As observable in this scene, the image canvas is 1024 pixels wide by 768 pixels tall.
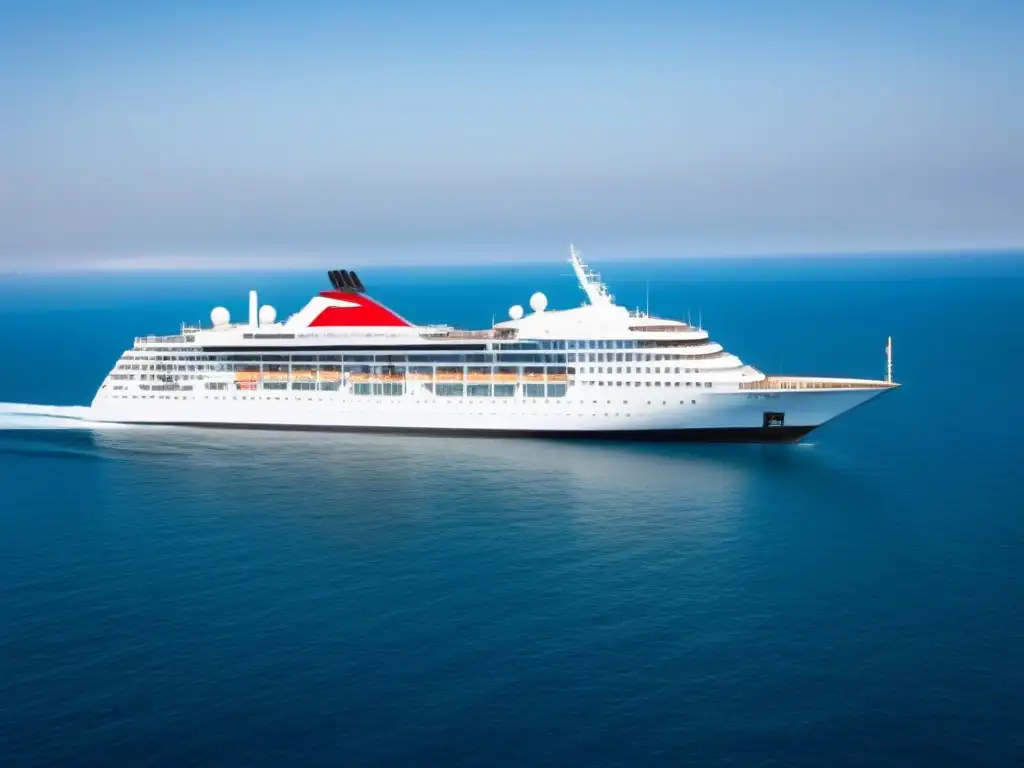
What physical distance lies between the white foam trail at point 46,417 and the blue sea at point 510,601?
12.9 feet

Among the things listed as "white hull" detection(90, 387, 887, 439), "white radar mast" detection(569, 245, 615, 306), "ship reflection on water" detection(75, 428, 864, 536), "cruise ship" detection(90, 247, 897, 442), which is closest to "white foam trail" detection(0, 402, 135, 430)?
"white hull" detection(90, 387, 887, 439)

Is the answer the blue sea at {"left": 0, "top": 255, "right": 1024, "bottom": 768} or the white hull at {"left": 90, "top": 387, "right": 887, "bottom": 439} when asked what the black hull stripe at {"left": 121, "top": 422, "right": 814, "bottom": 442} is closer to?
the white hull at {"left": 90, "top": 387, "right": 887, "bottom": 439}

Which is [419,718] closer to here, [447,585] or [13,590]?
[447,585]

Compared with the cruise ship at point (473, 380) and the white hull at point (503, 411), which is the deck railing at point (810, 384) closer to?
the cruise ship at point (473, 380)

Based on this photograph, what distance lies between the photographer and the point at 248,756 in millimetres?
23859

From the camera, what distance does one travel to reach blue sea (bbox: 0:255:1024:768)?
2488 cm

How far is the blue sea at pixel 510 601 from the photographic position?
24.9 meters

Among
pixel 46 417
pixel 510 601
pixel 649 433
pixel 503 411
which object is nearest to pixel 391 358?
pixel 503 411

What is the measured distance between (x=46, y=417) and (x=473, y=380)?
26563 millimetres

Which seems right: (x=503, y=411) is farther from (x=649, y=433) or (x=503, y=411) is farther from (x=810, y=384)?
(x=810, y=384)

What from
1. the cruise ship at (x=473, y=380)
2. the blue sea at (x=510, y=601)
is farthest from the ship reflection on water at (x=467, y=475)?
the cruise ship at (x=473, y=380)

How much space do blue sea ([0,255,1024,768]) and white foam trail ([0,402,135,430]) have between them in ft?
12.9

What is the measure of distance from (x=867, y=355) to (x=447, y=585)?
71.5 meters

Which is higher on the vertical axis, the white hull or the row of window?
the row of window
